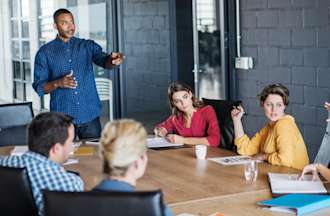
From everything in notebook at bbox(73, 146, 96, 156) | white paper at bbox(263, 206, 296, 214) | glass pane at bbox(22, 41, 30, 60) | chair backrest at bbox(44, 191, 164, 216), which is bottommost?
white paper at bbox(263, 206, 296, 214)

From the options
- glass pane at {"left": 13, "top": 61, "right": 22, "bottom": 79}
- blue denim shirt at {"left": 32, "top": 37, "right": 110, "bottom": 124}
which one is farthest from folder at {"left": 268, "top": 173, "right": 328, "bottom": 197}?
glass pane at {"left": 13, "top": 61, "right": 22, "bottom": 79}

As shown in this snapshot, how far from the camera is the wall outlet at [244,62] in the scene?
6.74 meters

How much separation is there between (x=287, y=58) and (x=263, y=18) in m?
0.53

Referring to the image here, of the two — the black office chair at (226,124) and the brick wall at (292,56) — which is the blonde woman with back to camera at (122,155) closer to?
the black office chair at (226,124)

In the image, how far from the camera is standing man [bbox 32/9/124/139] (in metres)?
5.18

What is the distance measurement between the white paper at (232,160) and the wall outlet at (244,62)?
301cm

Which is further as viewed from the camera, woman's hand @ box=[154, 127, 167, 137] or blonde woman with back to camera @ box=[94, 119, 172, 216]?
woman's hand @ box=[154, 127, 167, 137]

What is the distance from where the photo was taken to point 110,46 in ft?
22.4

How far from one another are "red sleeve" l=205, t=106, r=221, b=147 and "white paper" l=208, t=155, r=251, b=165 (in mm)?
513

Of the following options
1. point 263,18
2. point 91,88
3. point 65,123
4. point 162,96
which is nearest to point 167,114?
point 162,96

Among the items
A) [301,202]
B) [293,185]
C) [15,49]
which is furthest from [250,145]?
[15,49]

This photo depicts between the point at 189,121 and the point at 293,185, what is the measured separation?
1518 millimetres

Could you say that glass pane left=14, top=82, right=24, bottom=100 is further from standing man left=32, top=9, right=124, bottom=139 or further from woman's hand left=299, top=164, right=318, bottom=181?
woman's hand left=299, top=164, right=318, bottom=181

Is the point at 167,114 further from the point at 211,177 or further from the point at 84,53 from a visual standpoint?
the point at 211,177
